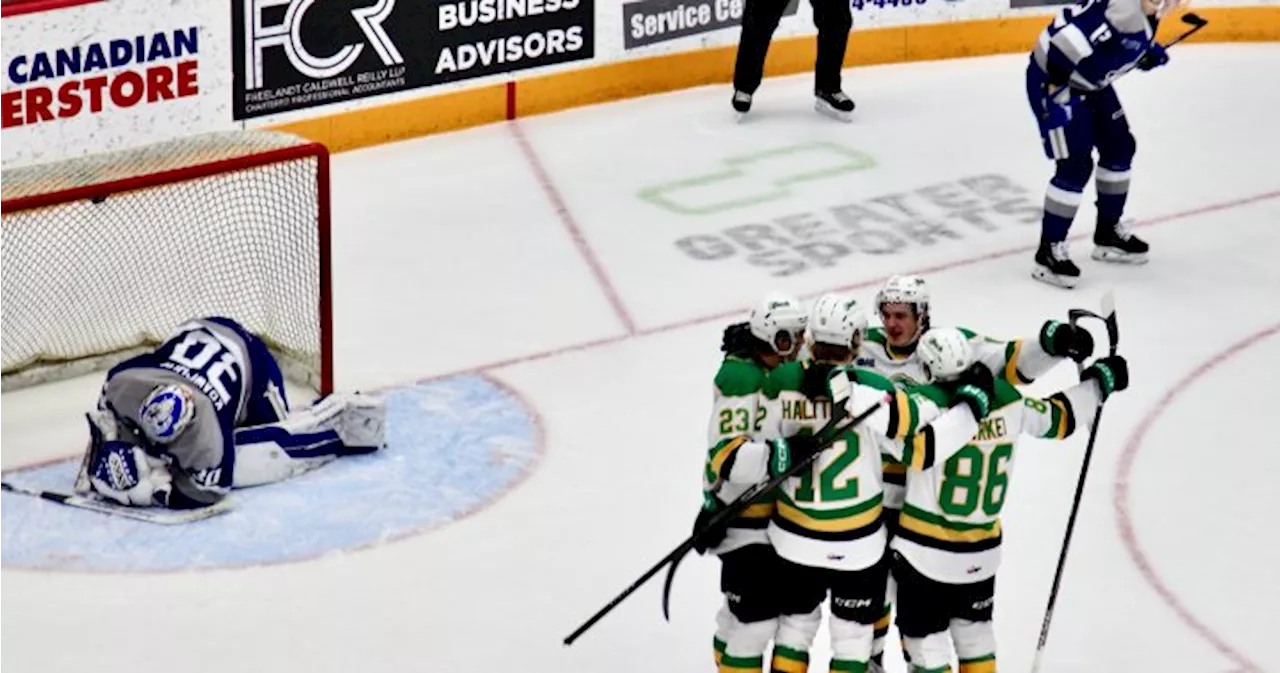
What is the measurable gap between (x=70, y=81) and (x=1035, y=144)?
3527 mm

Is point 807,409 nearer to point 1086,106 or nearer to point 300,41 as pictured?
point 1086,106

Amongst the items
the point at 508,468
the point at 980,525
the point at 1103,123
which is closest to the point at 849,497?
the point at 980,525

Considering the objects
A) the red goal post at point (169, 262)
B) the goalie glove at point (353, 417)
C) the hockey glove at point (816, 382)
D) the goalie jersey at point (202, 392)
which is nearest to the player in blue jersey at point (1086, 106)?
the red goal post at point (169, 262)

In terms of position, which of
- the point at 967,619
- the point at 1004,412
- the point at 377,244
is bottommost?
the point at 377,244

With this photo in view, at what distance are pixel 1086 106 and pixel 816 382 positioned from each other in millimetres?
Result: 3352

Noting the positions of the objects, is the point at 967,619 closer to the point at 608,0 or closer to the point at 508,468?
the point at 508,468

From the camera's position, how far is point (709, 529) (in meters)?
5.49

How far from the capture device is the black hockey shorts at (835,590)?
5574mm

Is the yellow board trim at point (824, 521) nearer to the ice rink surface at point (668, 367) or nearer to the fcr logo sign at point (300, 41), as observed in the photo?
the ice rink surface at point (668, 367)

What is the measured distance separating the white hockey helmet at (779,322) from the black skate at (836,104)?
4.85 meters

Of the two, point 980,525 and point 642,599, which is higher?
point 980,525

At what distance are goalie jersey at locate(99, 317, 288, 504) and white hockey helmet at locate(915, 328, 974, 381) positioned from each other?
2.17m

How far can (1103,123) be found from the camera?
28.2 feet

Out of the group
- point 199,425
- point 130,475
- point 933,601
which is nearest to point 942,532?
point 933,601
